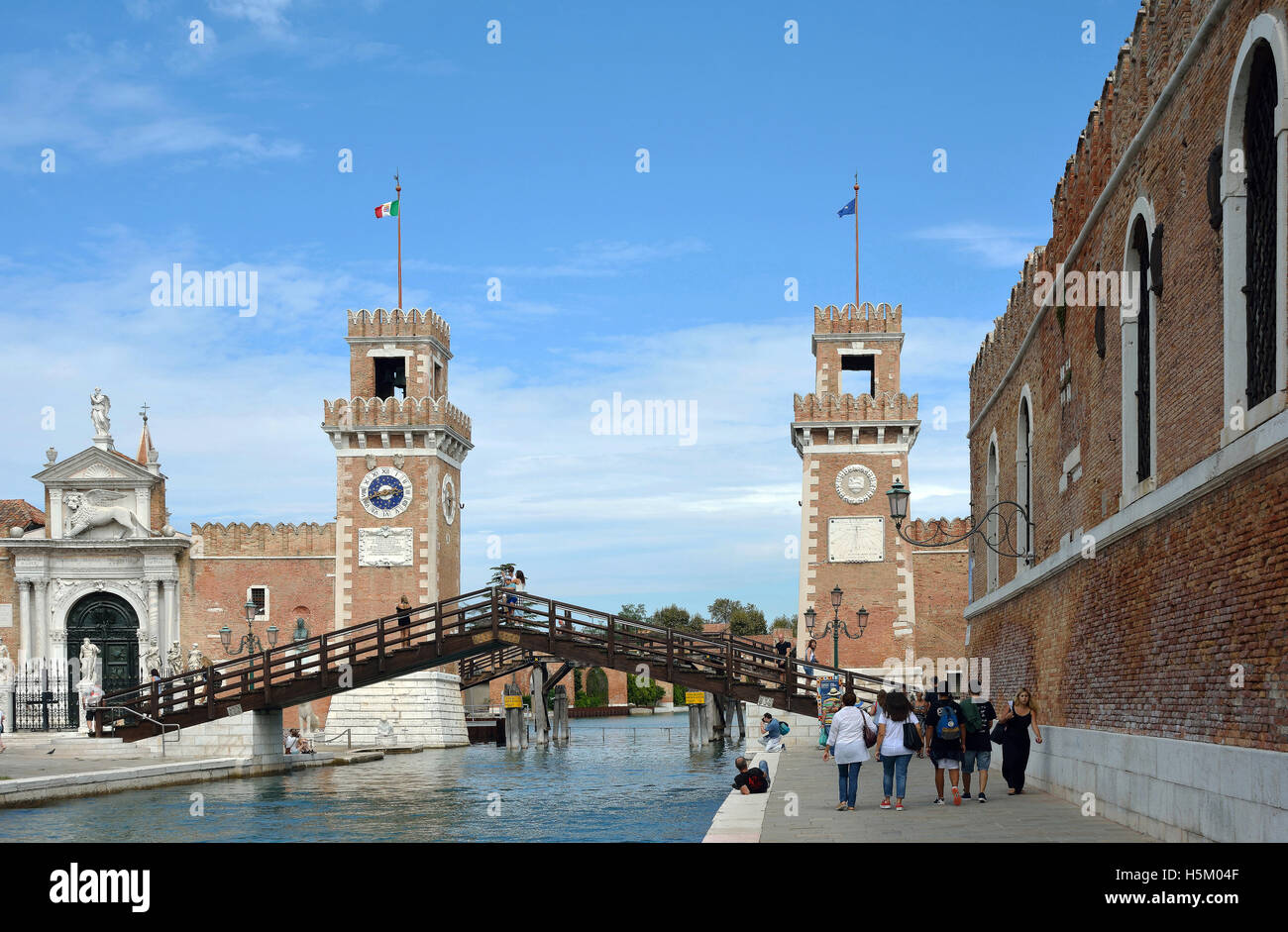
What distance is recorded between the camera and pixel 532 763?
3609 cm

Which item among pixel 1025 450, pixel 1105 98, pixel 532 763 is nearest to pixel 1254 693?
pixel 1105 98

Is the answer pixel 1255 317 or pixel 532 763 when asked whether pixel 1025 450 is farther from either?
pixel 532 763

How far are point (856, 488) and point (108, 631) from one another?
24.8 m

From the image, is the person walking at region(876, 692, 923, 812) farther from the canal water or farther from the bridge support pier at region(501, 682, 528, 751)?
the bridge support pier at region(501, 682, 528, 751)

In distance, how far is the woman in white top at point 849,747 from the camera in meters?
15.5

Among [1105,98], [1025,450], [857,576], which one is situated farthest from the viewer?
[857,576]

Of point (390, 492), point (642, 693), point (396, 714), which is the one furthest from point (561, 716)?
point (642, 693)

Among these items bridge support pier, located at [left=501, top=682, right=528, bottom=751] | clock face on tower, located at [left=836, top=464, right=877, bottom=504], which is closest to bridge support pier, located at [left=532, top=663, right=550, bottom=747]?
bridge support pier, located at [left=501, top=682, right=528, bottom=751]

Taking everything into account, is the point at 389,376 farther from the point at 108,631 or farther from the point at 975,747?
the point at 975,747

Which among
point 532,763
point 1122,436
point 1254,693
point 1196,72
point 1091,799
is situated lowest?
point 532,763

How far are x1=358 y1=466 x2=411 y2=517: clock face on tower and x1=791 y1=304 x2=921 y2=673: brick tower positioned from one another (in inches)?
498

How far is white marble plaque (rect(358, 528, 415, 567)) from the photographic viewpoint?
1820 inches
